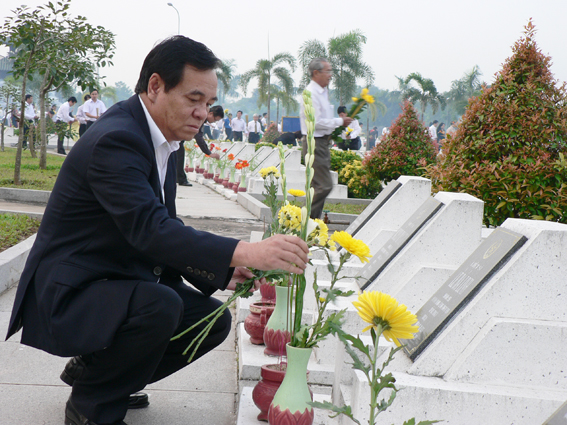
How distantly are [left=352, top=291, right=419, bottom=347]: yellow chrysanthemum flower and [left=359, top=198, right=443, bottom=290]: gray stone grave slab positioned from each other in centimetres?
187

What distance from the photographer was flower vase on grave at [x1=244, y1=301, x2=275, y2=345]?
351 cm

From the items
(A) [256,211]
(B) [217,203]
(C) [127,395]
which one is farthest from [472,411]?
(B) [217,203]

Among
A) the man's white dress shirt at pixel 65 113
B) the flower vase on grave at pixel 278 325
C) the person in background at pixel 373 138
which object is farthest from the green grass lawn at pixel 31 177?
the person in background at pixel 373 138

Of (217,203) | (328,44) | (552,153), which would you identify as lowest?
(217,203)

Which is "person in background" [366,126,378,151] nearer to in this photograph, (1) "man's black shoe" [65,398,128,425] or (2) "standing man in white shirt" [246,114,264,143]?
(2) "standing man in white shirt" [246,114,264,143]

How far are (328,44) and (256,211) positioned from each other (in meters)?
27.2

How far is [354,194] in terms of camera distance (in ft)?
42.0

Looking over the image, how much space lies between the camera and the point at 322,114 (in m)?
7.35

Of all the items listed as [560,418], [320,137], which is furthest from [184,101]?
[320,137]

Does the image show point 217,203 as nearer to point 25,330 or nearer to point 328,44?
point 25,330

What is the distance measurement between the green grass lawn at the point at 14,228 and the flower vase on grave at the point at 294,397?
12.4ft

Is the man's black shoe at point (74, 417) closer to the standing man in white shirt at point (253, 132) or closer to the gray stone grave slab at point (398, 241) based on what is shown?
the gray stone grave slab at point (398, 241)

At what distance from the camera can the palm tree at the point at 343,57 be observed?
34781mm

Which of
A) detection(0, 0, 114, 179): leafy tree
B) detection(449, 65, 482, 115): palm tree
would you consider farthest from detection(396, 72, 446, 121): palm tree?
detection(0, 0, 114, 179): leafy tree
